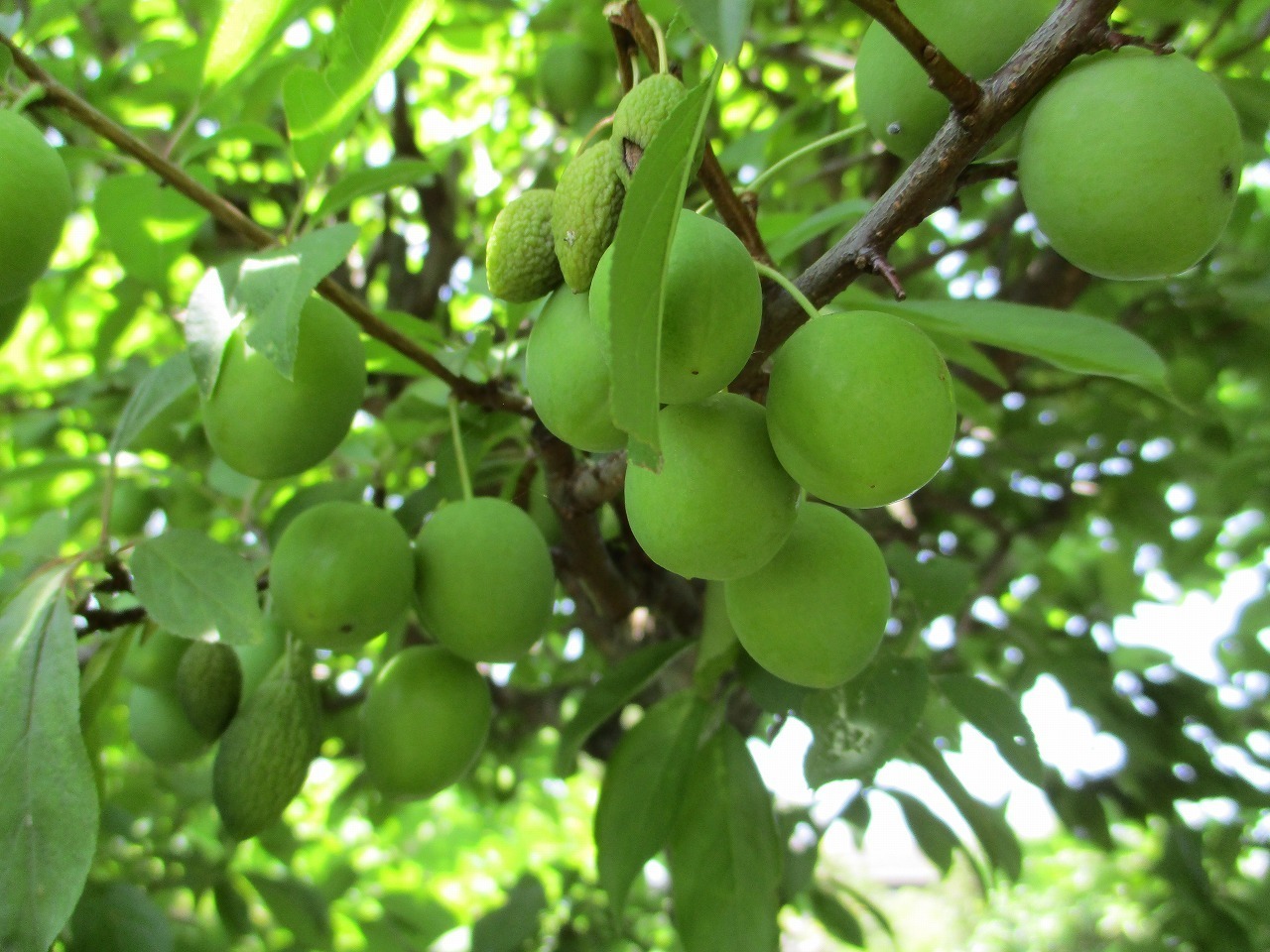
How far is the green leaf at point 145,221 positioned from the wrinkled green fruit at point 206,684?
1.88 ft

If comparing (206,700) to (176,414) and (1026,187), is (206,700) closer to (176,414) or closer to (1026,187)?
(176,414)

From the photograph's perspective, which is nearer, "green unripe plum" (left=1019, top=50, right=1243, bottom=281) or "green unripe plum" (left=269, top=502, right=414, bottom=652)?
"green unripe plum" (left=1019, top=50, right=1243, bottom=281)

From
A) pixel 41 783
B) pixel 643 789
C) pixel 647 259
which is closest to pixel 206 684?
pixel 41 783

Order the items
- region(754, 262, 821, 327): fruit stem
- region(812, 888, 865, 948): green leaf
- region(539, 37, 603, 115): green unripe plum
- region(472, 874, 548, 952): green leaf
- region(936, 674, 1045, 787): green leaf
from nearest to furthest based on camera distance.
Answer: region(754, 262, 821, 327): fruit stem < region(936, 674, 1045, 787): green leaf < region(472, 874, 548, 952): green leaf < region(812, 888, 865, 948): green leaf < region(539, 37, 603, 115): green unripe plum

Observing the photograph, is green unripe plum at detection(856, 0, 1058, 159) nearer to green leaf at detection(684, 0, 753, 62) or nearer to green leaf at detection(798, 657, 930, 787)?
green leaf at detection(684, 0, 753, 62)

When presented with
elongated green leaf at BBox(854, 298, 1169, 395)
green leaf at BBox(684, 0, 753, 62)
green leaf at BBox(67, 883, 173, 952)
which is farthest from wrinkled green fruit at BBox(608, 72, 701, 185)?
green leaf at BBox(67, 883, 173, 952)

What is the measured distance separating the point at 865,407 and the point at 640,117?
251 mm

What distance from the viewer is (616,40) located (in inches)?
29.6

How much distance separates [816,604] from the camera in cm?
Answer: 83

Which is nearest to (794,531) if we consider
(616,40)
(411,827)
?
(616,40)

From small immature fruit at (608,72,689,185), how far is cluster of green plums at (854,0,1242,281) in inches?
11.2

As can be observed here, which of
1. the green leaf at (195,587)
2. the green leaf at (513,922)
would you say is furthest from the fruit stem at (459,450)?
the green leaf at (513,922)

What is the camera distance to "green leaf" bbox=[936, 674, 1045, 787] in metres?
1.18

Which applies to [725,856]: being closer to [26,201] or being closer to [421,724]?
[421,724]
